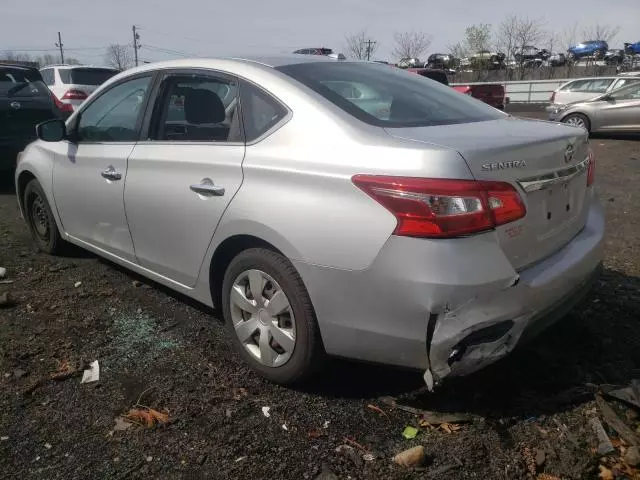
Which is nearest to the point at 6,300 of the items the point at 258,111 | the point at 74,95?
the point at 258,111

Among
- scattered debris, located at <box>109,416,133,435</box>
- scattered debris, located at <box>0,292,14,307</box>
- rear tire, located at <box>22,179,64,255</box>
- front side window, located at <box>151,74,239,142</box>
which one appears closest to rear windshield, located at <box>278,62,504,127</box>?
front side window, located at <box>151,74,239,142</box>

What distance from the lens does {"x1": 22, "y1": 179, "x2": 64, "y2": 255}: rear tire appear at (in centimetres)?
472

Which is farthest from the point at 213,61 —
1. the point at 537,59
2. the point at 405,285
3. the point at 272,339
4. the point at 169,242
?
the point at 537,59

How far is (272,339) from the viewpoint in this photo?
282 centimetres

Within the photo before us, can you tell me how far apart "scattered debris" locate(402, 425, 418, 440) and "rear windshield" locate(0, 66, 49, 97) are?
7.61 meters

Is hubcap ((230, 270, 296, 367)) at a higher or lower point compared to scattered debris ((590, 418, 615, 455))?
higher

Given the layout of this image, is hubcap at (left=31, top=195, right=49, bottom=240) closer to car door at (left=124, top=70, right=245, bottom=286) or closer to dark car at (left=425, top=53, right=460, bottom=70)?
car door at (left=124, top=70, right=245, bottom=286)

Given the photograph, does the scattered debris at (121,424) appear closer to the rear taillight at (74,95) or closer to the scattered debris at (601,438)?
the scattered debris at (601,438)

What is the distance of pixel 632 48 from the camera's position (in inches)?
1405

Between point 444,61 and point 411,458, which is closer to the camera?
point 411,458

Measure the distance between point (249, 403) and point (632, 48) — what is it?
4069 cm

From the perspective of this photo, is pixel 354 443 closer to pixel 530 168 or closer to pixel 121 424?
pixel 121 424

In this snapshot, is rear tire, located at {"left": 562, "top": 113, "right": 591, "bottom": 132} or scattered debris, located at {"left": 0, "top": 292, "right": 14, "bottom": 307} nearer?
scattered debris, located at {"left": 0, "top": 292, "right": 14, "bottom": 307}

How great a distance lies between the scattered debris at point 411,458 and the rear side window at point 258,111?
163cm
